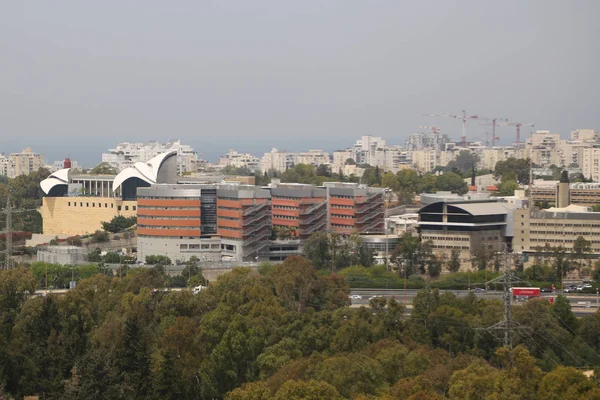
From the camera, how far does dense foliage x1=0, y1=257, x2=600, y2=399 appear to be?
745 inches

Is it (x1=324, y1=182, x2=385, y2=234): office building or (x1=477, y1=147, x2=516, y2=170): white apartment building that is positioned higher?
(x1=477, y1=147, x2=516, y2=170): white apartment building

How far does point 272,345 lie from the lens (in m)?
23.2

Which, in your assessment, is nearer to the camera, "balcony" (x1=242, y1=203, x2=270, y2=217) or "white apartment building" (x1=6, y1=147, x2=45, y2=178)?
"balcony" (x1=242, y1=203, x2=270, y2=217)

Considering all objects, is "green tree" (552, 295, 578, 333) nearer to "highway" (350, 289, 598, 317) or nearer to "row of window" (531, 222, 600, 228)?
"highway" (350, 289, 598, 317)

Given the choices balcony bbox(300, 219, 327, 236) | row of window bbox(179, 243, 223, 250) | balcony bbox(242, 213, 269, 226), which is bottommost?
row of window bbox(179, 243, 223, 250)

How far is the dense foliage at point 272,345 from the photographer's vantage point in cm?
1892

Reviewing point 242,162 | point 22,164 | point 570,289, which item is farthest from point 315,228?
point 242,162

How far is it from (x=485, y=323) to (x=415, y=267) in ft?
45.2

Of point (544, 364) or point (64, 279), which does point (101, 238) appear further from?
point (544, 364)

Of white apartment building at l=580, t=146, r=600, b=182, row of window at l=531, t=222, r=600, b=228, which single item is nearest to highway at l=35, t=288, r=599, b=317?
row of window at l=531, t=222, r=600, b=228

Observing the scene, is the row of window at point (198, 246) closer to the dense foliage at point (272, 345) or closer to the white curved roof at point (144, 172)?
the white curved roof at point (144, 172)

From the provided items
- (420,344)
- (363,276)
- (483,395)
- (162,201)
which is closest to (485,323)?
(420,344)

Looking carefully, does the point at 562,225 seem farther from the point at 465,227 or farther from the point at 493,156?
the point at 493,156

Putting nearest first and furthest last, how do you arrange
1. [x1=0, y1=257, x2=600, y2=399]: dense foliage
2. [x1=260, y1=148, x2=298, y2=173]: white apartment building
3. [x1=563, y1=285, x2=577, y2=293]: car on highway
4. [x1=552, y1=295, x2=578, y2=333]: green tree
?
[x1=0, y1=257, x2=600, y2=399]: dense foliage
[x1=552, y1=295, x2=578, y2=333]: green tree
[x1=563, y1=285, x2=577, y2=293]: car on highway
[x1=260, y1=148, x2=298, y2=173]: white apartment building
